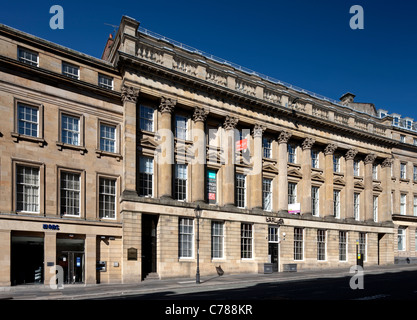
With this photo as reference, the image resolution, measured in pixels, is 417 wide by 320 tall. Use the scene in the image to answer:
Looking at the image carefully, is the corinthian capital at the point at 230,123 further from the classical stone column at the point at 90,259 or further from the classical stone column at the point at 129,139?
the classical stone column at the point at 90,259

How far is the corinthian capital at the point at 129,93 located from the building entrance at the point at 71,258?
34.4ft

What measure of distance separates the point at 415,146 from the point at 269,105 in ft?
86.5

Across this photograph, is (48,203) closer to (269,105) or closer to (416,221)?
(269,105)

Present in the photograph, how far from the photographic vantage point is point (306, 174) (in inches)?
1537

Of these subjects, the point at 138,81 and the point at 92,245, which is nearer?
the point at 92,245

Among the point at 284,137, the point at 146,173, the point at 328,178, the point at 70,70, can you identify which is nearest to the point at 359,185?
the point at 328,178

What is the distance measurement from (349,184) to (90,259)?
28850mm

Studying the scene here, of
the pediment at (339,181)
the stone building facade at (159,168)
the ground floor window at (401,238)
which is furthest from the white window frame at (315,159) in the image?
the ground floor window at (401,238)

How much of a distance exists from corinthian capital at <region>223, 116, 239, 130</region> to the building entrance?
15013mm
